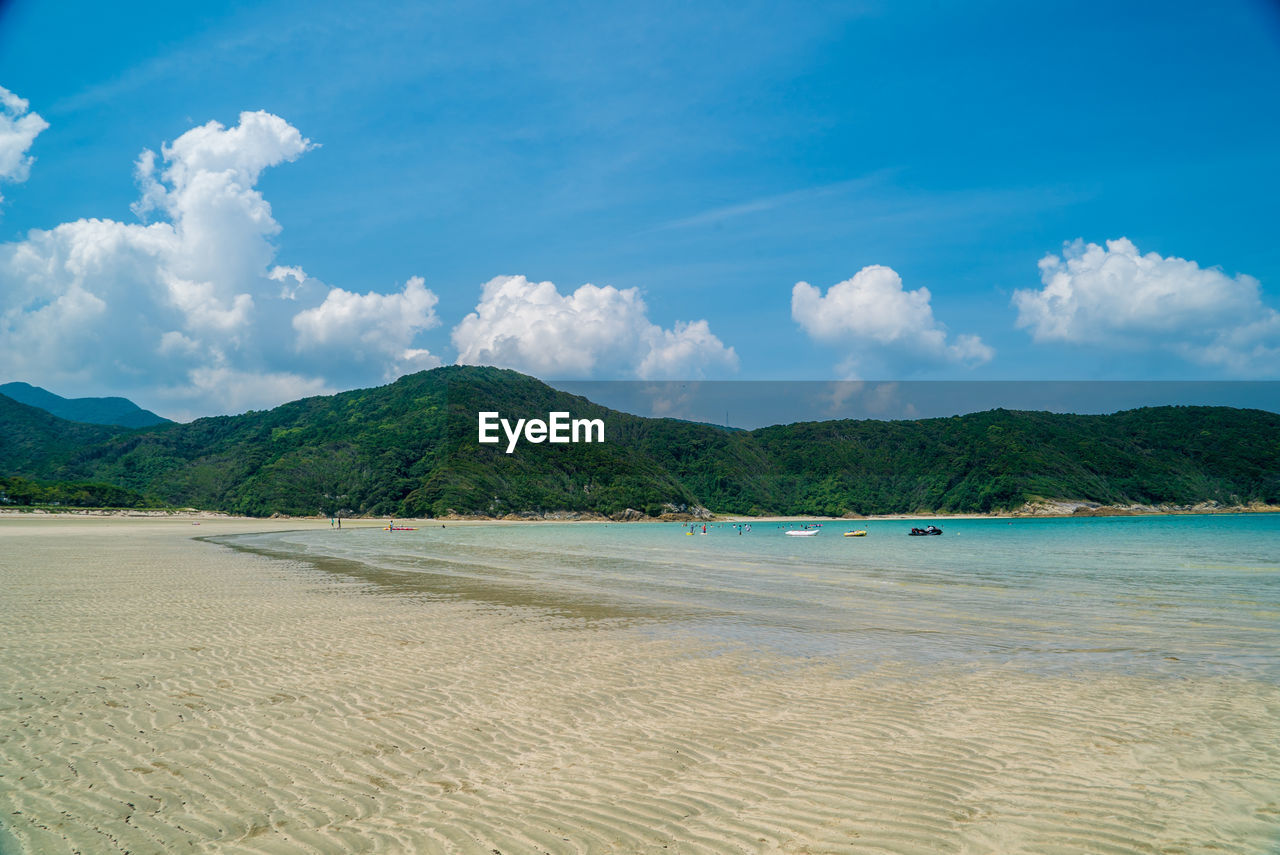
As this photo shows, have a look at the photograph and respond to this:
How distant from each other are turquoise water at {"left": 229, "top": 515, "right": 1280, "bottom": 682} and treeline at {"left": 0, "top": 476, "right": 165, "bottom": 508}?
3128 inches

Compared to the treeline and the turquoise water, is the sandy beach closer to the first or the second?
the turquoise water

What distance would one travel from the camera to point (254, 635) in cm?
1268

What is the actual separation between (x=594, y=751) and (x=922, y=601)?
16512mm

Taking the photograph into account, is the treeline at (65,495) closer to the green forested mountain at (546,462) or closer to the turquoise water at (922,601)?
the green forested mountain at (546,462)

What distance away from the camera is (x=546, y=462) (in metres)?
152

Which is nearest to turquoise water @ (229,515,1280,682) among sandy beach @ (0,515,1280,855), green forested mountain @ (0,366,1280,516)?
sandy beach @ (0,515,1280,855)

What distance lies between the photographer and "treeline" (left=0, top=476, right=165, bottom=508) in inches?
3521

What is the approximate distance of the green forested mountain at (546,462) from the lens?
130500mm

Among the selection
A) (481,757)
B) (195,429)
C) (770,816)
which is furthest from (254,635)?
(195,429)

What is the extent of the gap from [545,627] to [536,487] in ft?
419

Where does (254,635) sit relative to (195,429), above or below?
below

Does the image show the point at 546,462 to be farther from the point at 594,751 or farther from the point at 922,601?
→ the point at 594,751

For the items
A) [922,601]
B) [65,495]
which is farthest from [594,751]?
[65,495]

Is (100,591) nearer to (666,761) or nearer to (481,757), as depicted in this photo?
(481,757)
